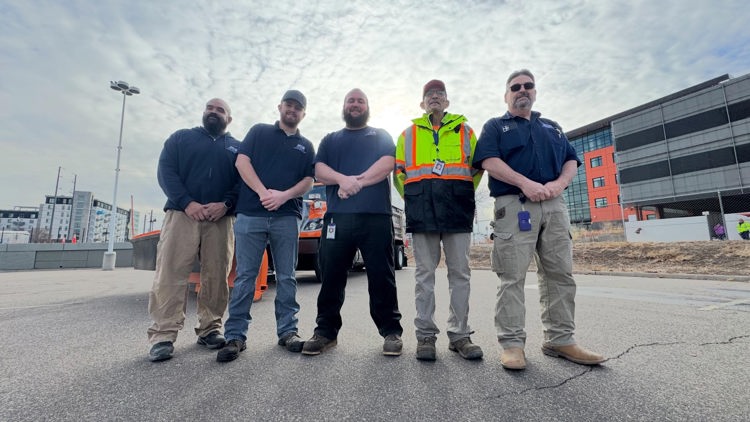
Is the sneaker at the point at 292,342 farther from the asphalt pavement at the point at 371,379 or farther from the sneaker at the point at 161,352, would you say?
the sneaker at the point at 161,352

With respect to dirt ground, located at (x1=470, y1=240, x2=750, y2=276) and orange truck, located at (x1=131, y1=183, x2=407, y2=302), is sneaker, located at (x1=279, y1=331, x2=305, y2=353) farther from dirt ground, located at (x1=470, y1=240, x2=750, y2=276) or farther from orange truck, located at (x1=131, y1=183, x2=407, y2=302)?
dirt ground, located at (x1=470, y1=240, x2=750, y2=276)

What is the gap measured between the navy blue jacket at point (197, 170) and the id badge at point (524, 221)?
232cm

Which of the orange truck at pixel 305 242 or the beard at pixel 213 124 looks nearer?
the beard at pixel 213 124

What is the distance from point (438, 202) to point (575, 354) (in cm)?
134

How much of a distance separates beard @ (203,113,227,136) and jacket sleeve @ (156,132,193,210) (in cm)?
26

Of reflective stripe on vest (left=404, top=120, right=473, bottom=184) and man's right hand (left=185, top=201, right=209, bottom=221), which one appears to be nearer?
reflective stripe on vest (left=404, top=120, right=473, bottom=184)

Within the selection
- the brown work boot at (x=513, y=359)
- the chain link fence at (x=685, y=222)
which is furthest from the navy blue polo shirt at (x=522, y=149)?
the chain link fence at (x=685, y=222)

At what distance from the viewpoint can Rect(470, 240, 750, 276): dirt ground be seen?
9.83 metres

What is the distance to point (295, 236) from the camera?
2914 millimetres

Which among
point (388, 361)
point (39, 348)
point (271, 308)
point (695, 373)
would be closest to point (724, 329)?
point (695, 373)

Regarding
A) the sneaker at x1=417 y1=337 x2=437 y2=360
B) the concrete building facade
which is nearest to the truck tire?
the sneaker at x1=417 y1=337 x2=437 y2=360

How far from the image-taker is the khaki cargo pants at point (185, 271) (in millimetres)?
2643

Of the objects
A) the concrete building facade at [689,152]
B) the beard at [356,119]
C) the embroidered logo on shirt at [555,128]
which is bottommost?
the embroidered logo on shirt at [555,128]

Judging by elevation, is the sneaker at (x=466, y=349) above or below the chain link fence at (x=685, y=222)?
below
